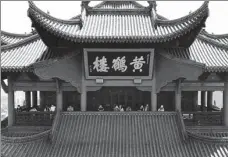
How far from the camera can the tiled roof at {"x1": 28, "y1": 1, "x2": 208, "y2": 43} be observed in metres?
11.7

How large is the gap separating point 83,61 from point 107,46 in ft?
4.15

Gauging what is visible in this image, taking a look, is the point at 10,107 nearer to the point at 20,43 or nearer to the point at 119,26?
the point at 20,43

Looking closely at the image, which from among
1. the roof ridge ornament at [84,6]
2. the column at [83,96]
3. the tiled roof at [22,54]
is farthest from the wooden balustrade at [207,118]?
the tiled roof at [22,54]

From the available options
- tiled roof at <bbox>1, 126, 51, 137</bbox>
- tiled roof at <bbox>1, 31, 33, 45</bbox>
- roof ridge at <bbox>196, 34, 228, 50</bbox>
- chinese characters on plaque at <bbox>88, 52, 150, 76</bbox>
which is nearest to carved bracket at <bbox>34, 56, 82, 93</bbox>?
chinese characters on plaque at <bbox>88, 52, 150, 76</bbox>

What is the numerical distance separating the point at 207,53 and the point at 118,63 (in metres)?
4.49

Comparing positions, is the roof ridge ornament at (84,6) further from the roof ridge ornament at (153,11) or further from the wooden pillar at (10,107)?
the wooden pillar at (10,107)

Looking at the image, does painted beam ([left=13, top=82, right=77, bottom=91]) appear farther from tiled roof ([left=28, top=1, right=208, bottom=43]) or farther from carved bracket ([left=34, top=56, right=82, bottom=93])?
tiled roof ([left=28, top=1, right=208, bottom=43])

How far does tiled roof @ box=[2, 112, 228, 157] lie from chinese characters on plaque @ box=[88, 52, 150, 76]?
189cm

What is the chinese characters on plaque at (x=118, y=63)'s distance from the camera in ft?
41.4

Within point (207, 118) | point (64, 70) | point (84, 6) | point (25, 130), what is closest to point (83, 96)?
point (64, 70)

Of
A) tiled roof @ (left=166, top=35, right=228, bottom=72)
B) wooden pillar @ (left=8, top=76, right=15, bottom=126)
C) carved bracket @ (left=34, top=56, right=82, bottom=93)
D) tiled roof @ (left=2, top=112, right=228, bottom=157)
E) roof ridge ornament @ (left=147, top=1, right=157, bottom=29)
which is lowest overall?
tiled roof @ (left=2, top=112, right=228, bottom=157)

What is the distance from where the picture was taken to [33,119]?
13.5m

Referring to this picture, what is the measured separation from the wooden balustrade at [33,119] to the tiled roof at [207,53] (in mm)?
6580

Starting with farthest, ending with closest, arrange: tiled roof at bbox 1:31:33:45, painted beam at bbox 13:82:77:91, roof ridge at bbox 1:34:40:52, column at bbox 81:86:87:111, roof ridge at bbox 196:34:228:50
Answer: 1. tiled roof at bbox 1:31:33:45
2. roof ridge at bbox 1:34:40:52
3. roof ridge at bbox 196:34:228:50
4. painted beam at bbox 13:82:77:91
5. column at bbox 81:86:87:111
